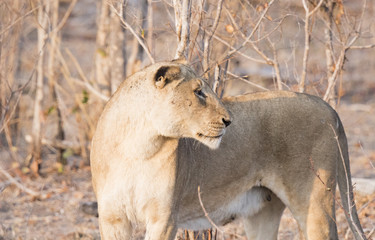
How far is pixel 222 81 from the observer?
16.5 ft

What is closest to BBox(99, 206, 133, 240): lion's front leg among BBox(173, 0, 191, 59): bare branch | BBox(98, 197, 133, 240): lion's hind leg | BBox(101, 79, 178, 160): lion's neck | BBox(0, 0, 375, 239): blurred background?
BBox(98, 197, 133, 240): lion's hind leg

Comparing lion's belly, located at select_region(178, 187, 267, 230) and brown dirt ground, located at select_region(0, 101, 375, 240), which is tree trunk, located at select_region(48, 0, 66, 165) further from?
lion's belly, located at select_region(178, 187, 267, 230)

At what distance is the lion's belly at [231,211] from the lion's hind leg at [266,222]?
18 centimetres

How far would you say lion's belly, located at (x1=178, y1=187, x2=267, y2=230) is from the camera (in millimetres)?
4531

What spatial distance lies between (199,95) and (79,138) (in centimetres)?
524

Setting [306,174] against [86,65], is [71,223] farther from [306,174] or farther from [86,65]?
[86,65]

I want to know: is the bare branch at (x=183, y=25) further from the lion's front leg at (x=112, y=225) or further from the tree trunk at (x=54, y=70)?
the tree trunk at (x=54, y=70)

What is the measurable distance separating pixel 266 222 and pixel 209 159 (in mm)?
895

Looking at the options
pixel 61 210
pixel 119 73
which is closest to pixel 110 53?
pixel 119 73

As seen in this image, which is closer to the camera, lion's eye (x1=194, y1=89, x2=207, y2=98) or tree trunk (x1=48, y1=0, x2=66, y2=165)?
lion's eye (x1=194, y1=89, x2=207, y2=98)

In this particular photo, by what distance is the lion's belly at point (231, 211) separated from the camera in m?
4.53

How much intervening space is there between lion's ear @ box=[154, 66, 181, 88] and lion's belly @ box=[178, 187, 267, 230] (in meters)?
1.05

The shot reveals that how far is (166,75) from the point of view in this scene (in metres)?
3.82

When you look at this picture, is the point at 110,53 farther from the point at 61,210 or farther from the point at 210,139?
the point at 210,139
